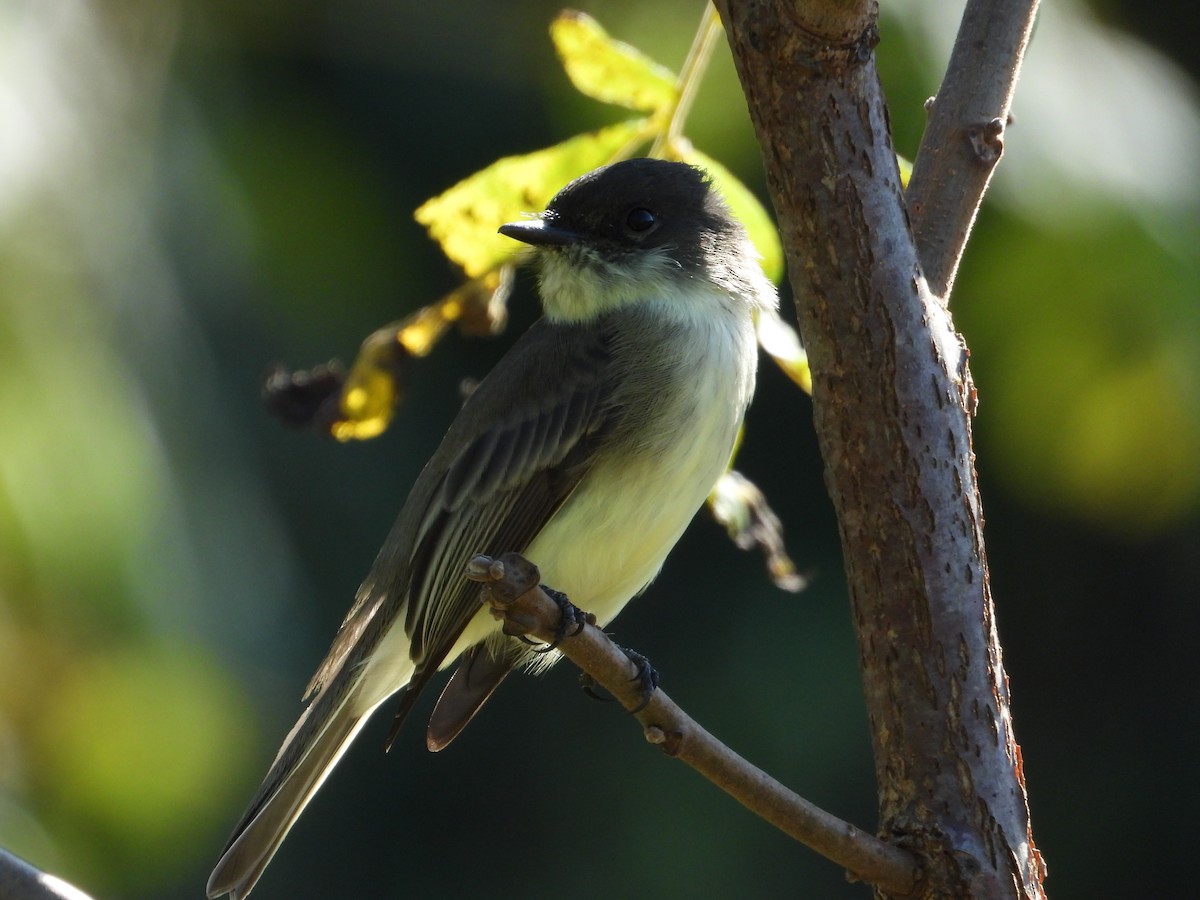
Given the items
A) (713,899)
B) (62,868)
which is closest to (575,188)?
(62,868)

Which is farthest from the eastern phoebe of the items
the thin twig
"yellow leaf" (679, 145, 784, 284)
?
the thin twig

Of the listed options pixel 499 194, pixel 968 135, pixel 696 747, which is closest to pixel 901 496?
pixel 696 747

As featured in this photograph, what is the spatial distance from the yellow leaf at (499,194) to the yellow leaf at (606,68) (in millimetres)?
104

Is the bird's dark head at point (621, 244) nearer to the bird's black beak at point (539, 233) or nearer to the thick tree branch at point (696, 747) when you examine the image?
the bird's black beak at point (539, 233)

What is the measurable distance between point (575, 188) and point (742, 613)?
2662 millimetres

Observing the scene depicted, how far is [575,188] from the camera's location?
325cm

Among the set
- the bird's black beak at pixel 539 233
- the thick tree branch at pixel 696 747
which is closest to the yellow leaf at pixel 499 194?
the bird's black beak at pixel 539 233

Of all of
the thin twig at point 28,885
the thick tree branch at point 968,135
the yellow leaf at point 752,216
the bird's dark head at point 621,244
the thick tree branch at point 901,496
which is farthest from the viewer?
the bird's dark head at point 621,244

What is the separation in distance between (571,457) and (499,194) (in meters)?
0.56

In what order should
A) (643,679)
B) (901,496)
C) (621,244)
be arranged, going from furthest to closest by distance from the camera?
(621,244) < (643,679) < (901,496)

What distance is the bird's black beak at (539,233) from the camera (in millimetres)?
2930

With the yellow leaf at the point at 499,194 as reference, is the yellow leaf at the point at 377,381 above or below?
below

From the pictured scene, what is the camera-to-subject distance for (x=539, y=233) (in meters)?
3.05

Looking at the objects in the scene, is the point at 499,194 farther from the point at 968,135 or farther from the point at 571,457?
the point at 968,135
